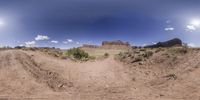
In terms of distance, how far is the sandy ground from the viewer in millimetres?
20453

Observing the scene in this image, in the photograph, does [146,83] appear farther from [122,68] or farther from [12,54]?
[12,54]

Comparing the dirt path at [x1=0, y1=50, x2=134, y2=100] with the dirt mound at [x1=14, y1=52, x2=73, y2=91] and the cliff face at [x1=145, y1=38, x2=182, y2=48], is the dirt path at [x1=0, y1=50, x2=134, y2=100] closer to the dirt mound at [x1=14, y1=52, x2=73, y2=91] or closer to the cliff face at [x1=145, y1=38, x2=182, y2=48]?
the dirt mound at [x1=14, y1=52, x2=73, y2=91]

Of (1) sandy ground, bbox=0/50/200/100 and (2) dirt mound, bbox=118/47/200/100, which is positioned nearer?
(1) sandy ground, bbox=0/50/200/100

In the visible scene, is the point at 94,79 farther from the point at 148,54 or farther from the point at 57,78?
the point at 148,54

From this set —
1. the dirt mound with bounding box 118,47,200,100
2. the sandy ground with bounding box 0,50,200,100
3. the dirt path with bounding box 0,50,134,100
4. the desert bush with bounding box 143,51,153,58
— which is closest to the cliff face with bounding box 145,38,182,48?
the dirt mound with bounding box 118,47,200,100

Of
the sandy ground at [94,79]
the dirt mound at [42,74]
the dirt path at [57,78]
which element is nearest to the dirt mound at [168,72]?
the sandy ground at [94,79]

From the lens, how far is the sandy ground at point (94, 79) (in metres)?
20.5

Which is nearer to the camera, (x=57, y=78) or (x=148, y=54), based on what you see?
(x=57, y=78)

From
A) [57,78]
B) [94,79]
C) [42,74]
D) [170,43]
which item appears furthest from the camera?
[170,43]

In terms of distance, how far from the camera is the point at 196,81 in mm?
21859

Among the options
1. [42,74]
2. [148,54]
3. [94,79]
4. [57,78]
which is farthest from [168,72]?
[42,74]

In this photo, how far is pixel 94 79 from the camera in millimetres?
24484

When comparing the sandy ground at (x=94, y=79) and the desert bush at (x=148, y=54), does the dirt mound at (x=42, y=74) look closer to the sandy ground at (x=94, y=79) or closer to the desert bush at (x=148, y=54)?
the sandy ground at (x=94, y=79)

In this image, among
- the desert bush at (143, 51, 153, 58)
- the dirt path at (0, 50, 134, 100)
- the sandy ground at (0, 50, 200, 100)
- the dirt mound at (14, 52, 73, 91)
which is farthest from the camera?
the desert bush at (143, 51, 153, 58)
